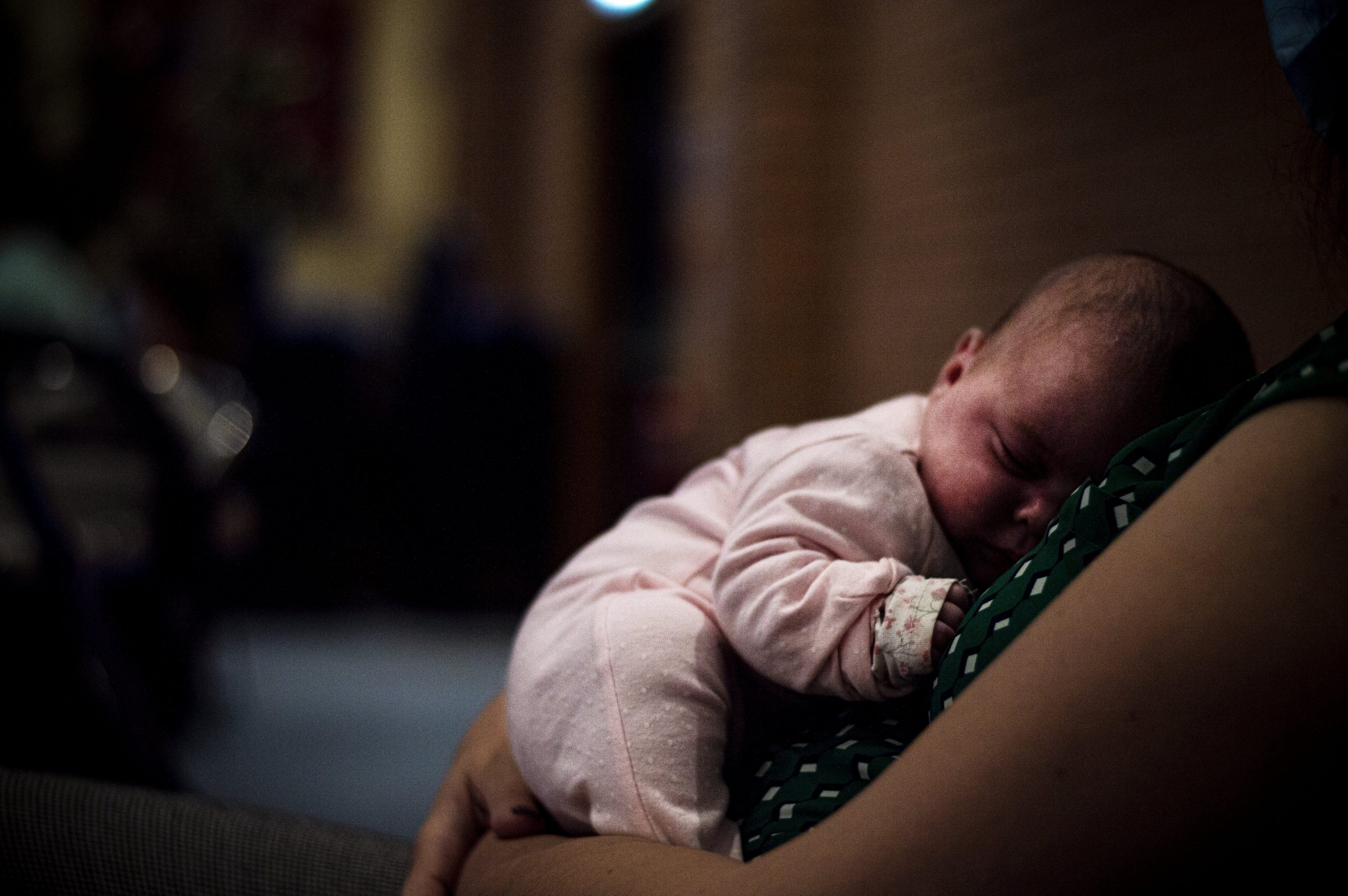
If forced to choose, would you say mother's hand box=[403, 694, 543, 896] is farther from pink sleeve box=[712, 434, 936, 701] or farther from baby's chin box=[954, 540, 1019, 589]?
baby's chin box=[954, 540, 1019, 589]

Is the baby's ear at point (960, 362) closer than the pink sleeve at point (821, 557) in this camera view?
No

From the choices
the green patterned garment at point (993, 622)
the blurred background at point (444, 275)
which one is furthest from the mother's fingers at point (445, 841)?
the blurred background at point (444, 275)

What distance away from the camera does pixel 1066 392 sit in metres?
0.82

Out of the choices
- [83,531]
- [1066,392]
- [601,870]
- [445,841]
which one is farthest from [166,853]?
[83,531]

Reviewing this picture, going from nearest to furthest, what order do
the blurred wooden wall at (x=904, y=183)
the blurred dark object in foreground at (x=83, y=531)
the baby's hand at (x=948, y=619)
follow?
the baby's hand at (x=948, y=619) → the blurred wooden wall at (x=904, y=183) → the blurred dark object in foreground at (x=83, y=531)

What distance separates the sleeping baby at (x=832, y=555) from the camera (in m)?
0.74

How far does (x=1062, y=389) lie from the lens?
0.82 m

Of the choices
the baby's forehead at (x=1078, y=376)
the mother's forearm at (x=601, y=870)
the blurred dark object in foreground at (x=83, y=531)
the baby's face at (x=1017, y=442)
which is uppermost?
the baby's forehead at (x=1078, y=376)

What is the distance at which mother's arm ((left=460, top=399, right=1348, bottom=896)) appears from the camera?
0.43m

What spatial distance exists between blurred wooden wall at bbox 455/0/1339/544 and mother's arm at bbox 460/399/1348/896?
0.31 m

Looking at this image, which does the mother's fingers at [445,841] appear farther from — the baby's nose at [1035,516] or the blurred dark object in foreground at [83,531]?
the blurred dark object in foreground at [83,531]

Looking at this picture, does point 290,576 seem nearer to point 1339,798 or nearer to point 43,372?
point 43,372

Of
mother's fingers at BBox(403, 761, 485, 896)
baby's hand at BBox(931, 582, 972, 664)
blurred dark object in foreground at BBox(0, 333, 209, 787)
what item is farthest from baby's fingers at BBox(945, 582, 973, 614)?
blurred dark object in foreground at BBox(0, 333, 209, 787)

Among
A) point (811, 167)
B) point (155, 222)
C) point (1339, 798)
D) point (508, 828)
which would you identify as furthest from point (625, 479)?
point (1339, 798)
